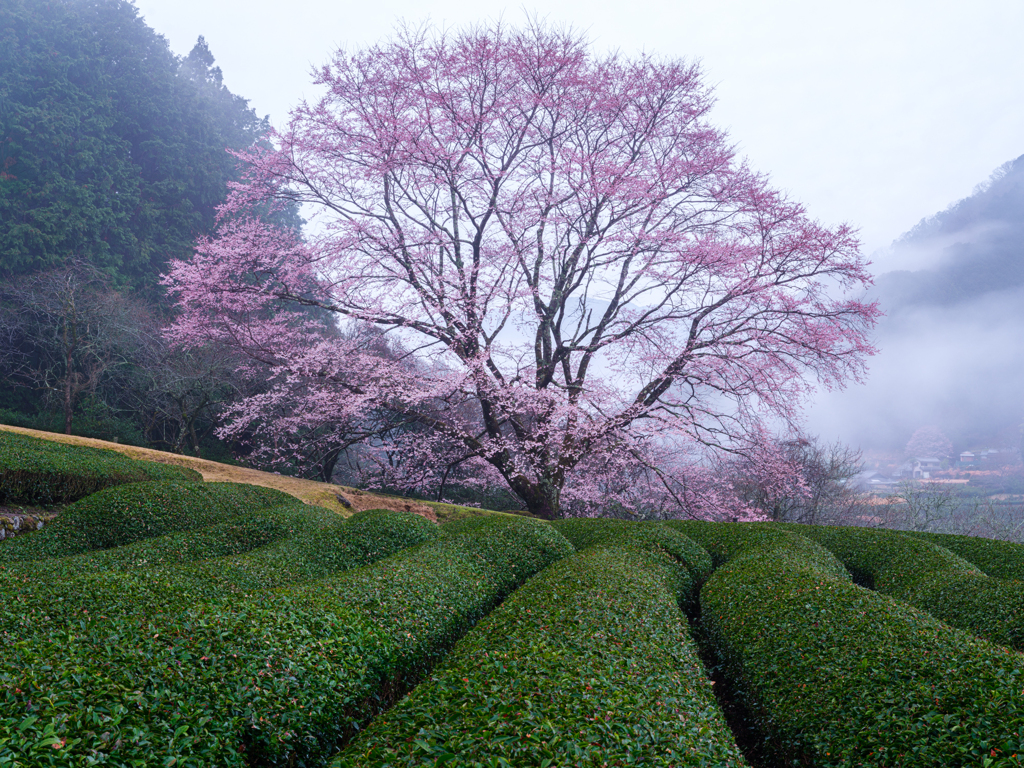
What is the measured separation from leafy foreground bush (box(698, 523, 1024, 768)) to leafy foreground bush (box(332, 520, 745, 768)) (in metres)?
0.58

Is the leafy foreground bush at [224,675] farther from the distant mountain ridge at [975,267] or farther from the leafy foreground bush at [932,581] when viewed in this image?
the distant mountain ridge at [975,267]

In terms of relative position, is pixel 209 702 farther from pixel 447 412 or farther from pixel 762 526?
pixel 447 412

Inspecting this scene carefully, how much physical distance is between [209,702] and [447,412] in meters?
11.6

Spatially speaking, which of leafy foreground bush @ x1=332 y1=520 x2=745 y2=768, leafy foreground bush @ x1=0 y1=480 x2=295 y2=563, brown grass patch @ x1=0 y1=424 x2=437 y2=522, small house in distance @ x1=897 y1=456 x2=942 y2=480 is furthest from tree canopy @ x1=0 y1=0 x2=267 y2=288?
small house in distance @ x1=897 y1=456 x2=942 y2=480

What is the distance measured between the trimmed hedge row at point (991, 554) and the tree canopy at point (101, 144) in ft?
89.3

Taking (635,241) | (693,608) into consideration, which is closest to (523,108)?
(635,241)

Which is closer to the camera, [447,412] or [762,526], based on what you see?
[762,526]

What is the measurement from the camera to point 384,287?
1338 cm

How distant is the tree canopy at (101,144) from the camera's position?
73.3 feet

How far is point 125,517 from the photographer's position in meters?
7.86

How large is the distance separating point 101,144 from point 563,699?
99.8 feet

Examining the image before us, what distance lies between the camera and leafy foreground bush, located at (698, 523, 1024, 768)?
10.8ft

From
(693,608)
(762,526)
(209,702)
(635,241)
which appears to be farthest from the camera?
(635,241)

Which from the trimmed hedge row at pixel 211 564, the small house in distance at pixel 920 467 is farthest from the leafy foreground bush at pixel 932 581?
the small house in distance at pixel 920 467
